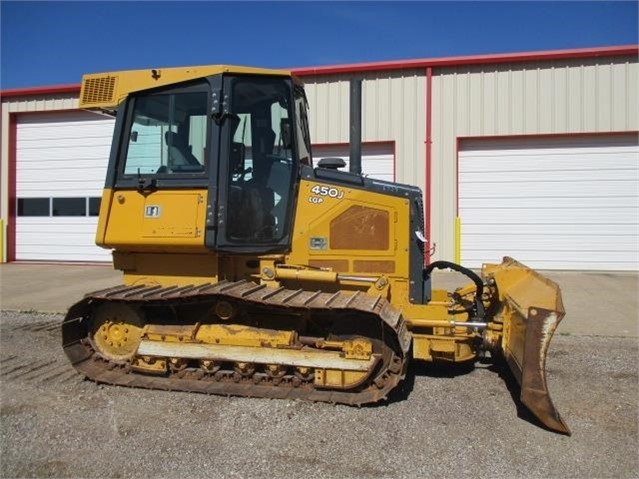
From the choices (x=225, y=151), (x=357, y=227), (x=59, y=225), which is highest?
(x=225, y=151)

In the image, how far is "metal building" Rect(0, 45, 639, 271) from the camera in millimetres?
12109

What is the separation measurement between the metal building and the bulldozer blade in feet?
25.3

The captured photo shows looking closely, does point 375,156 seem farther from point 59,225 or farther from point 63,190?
point 59,225

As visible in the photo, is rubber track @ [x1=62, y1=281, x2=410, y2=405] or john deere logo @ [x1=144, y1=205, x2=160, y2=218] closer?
rubber track @ [x1=62, y1=281, x2=410, y2=405]

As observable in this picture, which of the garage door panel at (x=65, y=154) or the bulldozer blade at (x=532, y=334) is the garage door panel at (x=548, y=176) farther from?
the garage door panel at (x=65, y=154)

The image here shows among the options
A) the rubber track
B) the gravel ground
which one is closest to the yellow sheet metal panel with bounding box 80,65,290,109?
the rubber track

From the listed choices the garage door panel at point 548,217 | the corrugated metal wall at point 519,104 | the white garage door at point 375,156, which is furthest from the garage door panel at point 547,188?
the white garage door at point 375,156

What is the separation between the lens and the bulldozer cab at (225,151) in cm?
491

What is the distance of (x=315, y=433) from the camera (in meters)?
3.94

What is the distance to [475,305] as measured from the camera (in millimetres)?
5289

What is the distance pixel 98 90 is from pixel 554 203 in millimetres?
10149

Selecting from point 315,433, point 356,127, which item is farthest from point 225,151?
point 315,433

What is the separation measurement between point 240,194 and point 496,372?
291cm

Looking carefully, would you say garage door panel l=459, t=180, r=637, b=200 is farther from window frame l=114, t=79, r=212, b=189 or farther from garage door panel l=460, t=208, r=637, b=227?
window frame l=114, t=79, r=212, b=189
